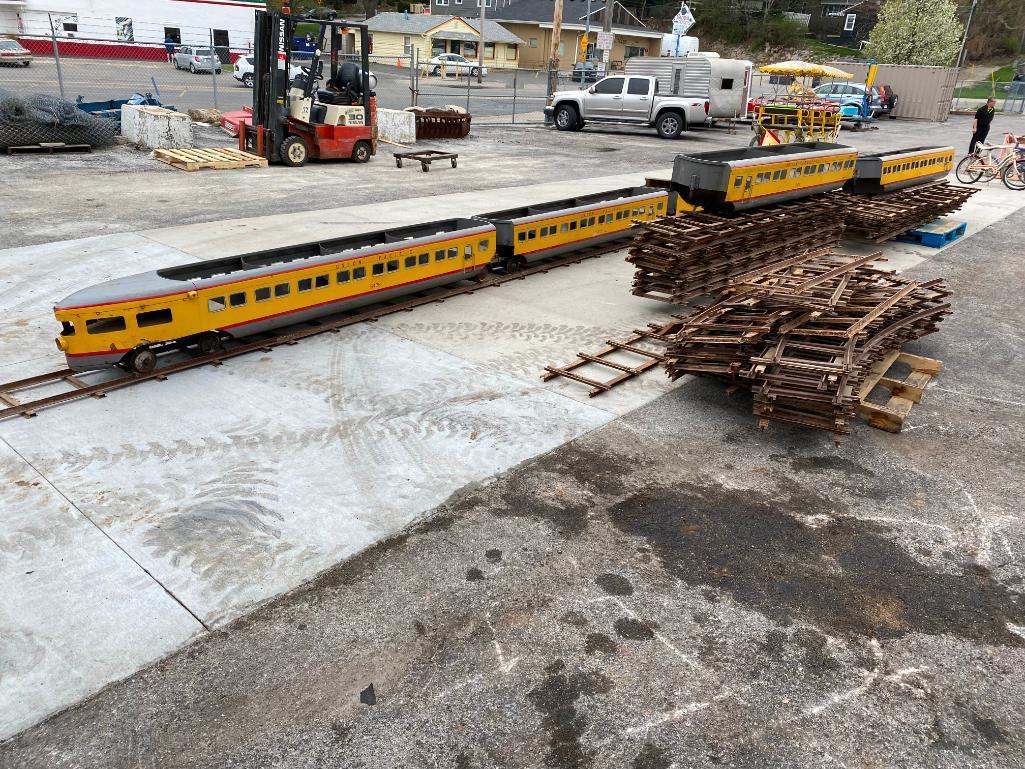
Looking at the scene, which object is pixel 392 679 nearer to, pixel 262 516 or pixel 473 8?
pixel 262 516

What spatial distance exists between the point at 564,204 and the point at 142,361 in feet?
24.7

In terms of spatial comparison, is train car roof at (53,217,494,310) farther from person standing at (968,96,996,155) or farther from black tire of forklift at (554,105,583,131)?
black tire of forklift at (554,105,583,131)

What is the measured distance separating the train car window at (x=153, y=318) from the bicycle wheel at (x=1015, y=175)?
24084 millimetres

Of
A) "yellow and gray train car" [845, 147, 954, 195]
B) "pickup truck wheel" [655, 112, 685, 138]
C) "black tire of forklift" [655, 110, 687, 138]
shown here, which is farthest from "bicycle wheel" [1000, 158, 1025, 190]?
"pickup truck wheel" [655, 112, 685, 138]

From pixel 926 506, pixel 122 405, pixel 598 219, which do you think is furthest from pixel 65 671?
pixel 598 219

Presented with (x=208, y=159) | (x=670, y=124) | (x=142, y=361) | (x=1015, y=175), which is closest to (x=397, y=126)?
(x=208, y=159)

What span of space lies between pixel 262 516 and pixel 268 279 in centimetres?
351

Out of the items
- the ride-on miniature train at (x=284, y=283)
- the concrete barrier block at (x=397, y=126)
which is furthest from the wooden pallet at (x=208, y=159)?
the ride-on miniature train at (x=284, y=283)

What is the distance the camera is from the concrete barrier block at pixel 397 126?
76.6 ft

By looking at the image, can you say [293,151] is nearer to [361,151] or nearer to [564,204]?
[361,151]

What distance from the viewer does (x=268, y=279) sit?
8.11 m

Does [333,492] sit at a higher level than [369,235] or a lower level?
lower

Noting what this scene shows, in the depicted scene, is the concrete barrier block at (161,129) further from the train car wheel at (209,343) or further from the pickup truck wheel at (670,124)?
the pickup truck wheel at (670,124)

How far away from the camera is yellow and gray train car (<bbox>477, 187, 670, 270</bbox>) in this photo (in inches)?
439
